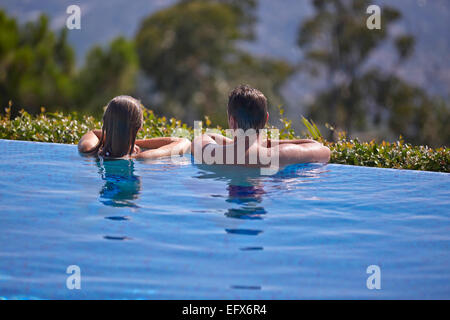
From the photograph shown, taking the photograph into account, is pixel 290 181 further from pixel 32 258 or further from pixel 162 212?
pixel 32 258

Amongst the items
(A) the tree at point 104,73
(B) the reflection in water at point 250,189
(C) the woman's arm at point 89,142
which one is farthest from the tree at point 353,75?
(B) the reflection in water at point 250,189

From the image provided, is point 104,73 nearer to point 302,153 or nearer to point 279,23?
point 302,153

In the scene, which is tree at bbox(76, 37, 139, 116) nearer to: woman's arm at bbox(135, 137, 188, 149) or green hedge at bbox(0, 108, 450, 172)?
green hedge at bbox(0, 108, 450, 172)

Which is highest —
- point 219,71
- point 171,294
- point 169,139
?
point 219,71

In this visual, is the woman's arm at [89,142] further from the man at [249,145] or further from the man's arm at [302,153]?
the man's arm at [302,153]

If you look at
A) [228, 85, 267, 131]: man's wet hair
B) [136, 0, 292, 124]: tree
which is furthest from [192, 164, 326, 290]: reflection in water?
[136, 0, 292, 124]: tree

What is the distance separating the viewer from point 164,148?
7.35m

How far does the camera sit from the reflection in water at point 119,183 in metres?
5.20

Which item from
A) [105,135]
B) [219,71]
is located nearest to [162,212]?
[105,135]

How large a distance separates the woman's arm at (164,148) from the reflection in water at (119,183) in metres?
0.25

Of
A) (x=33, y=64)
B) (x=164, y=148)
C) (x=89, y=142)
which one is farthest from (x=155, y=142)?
(x=33, y=64)

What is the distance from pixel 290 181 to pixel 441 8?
236 ft

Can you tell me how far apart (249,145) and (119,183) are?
1430 millimetres

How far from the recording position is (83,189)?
18.4ft
